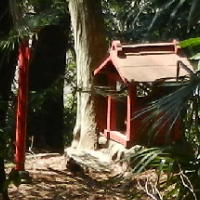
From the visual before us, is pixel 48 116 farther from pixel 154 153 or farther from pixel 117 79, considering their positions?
pixel 154 153

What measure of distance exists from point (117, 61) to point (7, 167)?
1831mm

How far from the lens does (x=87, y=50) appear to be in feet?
20.3

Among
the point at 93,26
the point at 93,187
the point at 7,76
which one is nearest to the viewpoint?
the point at 7,76

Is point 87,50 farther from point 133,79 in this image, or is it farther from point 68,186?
point 68,186

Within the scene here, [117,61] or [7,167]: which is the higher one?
[117,61]

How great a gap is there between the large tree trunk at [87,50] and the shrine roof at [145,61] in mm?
429

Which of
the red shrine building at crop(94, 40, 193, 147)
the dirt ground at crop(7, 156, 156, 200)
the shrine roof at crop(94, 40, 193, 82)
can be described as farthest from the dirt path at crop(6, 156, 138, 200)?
the shrine roof at crop(94, 40, 193, 82)

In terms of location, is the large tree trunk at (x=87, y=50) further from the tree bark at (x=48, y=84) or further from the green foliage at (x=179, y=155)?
the green foliage at (x=179, y=155)

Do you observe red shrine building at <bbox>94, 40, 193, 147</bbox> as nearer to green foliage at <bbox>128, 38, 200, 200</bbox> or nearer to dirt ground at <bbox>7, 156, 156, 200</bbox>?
dirt ground at <bbox>7, 156, 156, 200</bbox>

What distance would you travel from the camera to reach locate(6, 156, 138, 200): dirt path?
16.2ft

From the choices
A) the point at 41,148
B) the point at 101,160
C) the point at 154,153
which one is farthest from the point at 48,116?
the point at 154,153

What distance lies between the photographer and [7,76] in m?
4.71

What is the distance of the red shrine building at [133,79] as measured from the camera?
203 inches

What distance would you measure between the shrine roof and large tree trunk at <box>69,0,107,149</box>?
43 cm
